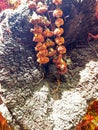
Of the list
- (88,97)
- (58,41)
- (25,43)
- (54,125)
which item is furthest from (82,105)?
(25,43)

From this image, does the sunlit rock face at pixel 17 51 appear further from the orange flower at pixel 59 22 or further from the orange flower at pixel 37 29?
the orange flower at pixel 59 22

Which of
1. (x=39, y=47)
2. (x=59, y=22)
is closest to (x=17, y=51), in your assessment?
(x=39, y=47)

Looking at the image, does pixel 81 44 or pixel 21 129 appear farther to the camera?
pixel 81 44

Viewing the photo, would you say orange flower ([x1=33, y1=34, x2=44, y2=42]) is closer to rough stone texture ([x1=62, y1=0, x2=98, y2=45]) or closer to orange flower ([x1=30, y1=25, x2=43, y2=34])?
orange flower ([x1=30, y1=25, x2=43, y2=34])

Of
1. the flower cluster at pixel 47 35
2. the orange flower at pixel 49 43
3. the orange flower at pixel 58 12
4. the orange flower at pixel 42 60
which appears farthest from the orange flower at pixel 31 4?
the orange flower at pixel 42 60

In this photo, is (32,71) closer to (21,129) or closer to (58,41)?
(58,41)

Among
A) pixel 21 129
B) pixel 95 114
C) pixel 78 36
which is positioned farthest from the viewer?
pixel 95 114

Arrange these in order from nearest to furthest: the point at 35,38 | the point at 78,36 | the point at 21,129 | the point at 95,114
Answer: the point at 21,129 < the point at 35,38 < the point at 78,36 < the point at 95,114

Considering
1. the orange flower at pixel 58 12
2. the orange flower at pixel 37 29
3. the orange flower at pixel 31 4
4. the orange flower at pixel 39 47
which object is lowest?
the orange flower at pixel 39 47
